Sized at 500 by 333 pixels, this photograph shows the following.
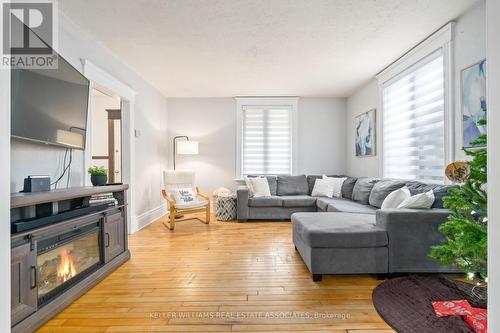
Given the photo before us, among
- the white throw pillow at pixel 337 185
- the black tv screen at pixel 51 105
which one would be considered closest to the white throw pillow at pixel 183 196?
the black tv screen at pixel 51 105

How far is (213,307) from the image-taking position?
70.6 inches

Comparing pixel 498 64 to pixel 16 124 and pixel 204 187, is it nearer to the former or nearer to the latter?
pixel 16 124

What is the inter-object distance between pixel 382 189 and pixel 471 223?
1759mm

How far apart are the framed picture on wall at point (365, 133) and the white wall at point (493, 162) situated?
154 inches

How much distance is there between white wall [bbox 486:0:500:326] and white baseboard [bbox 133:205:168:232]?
4.08 meters

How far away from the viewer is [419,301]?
5.90 ft

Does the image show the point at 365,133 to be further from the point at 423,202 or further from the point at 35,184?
the point at 35,184

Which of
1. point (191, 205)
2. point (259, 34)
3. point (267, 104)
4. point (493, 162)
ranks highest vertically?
point (259, 34)

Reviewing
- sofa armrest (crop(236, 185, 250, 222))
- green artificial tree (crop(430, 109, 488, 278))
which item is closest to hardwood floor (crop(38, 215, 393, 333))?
green artificial tree (crop(430, 109, 488, 278))

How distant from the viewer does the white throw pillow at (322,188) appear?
4625 mm

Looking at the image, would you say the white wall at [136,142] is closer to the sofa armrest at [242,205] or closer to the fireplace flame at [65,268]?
the fireplace flame at [65,268]

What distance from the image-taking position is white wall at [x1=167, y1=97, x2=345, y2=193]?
216 inches

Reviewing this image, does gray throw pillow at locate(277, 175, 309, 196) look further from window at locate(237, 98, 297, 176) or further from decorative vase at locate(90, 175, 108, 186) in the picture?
decorative vase at locate(90, 175, 108, 186)

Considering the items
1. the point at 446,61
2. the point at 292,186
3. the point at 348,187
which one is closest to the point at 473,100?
the point at 446,61
